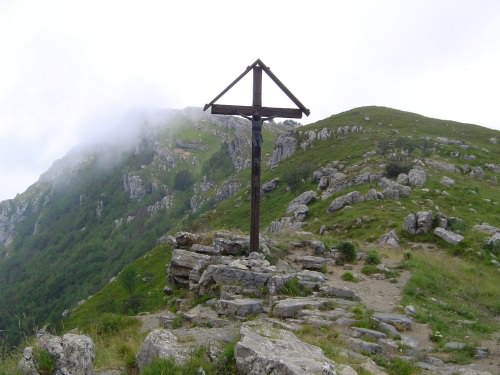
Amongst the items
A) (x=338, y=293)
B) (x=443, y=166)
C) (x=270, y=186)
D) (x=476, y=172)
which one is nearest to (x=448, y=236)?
(x=338, y=293)

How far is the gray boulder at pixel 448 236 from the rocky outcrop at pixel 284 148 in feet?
260

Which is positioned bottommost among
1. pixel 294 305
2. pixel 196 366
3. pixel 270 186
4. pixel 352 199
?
pixel 270 186

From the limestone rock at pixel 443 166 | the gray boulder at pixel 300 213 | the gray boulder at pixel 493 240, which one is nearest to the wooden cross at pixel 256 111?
the gray boulder at pixel 493 240

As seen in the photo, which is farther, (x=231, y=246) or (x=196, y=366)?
(x=231, y=246)

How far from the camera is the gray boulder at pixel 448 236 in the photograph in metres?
30.6

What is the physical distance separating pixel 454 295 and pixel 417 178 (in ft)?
103

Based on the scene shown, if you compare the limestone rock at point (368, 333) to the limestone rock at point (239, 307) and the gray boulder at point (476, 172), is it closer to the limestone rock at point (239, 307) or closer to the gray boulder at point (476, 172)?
the limestone rock at point (239, 307)

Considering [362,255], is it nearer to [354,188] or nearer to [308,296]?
[308,296]

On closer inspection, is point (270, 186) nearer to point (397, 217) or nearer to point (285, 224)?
point (285, 224)

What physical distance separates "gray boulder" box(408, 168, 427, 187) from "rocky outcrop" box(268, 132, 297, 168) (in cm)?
6038

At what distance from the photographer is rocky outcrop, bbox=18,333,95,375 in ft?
25.2

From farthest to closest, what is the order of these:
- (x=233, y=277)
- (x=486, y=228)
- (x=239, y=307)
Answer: (x=486, y=228) < (x=233, y=277) < (x=239, y=307)

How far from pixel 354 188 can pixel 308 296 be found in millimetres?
38684

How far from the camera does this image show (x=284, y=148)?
11656 cm
